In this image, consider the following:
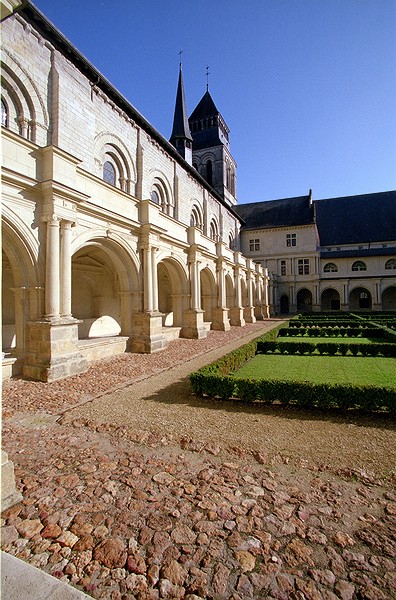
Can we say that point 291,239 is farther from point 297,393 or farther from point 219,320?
point 297,393

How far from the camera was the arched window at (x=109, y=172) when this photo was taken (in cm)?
1552

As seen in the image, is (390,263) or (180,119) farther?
(390,263)

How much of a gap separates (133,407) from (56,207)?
19.9 ft

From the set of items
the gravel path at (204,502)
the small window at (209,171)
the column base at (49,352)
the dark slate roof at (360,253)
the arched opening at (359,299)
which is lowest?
the gravel path at (204,502)

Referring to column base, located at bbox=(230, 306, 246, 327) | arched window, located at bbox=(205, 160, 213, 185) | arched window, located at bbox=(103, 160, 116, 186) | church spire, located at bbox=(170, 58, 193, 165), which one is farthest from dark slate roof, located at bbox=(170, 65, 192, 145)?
column base, located at bbox=(230, 306, 246, 327)

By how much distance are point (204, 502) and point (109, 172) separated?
1598 cm

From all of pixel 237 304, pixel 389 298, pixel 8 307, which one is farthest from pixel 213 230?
pixel 389 298

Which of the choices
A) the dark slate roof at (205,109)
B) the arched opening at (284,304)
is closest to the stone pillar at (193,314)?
the arched opening at (284,304)

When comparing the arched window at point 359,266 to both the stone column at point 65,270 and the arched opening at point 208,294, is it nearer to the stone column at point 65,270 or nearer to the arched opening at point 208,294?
the arched opening at point 208,294

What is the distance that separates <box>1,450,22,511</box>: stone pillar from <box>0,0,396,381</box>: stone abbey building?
437 centimetres

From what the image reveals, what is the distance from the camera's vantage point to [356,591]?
7.69 feet

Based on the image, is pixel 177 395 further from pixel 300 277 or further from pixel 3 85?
pixel 300 277

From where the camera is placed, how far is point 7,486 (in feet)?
10.7

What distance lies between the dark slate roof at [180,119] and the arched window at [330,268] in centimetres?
2407
